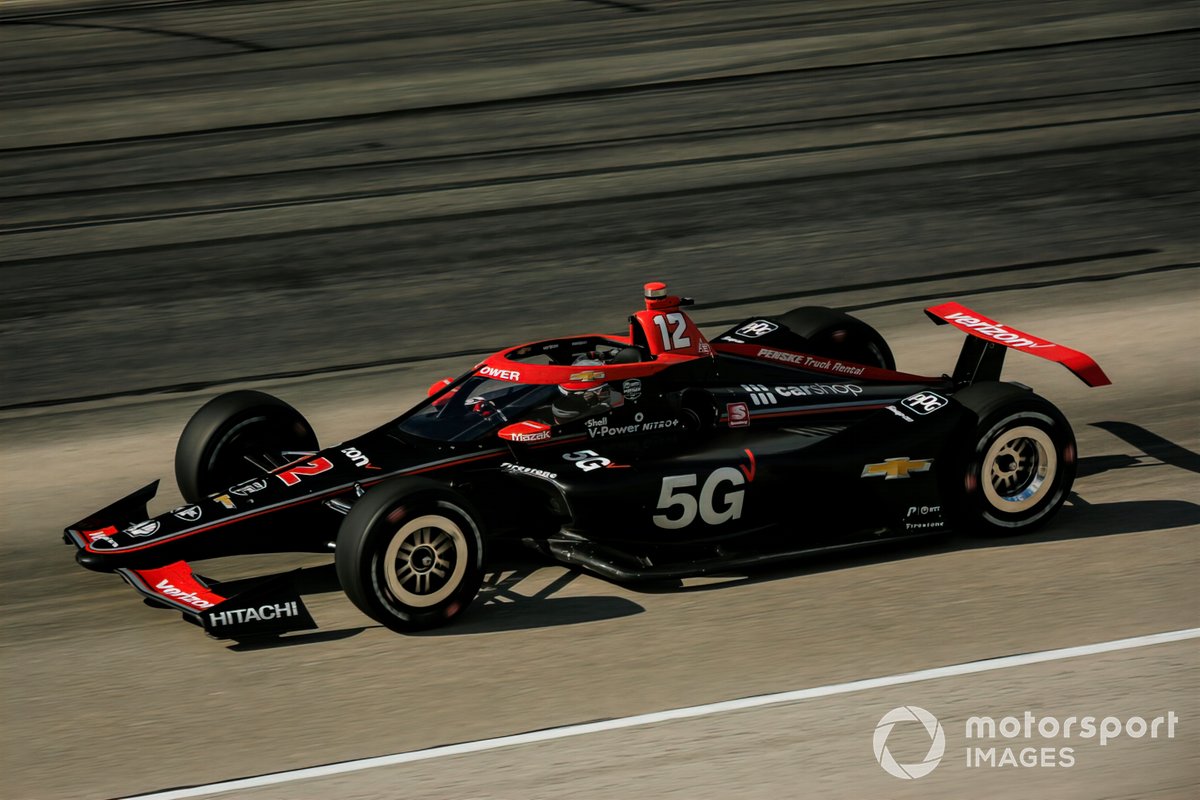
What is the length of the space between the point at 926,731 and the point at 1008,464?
265 cm

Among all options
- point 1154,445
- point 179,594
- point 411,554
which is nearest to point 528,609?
point 411,554

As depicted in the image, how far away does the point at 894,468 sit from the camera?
8977 mm

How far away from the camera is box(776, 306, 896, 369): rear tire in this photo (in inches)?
436

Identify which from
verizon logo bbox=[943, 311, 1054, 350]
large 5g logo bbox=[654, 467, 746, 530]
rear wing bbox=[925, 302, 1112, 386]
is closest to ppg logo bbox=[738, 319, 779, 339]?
rear wing bbox=[925, 302, 1112, 386]

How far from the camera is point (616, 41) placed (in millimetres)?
25969

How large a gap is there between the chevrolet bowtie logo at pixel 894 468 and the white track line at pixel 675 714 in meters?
1.58

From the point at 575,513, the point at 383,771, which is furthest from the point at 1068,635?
the point at 383,771

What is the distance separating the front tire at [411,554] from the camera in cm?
786

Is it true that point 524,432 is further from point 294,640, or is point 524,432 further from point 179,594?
point 179,594

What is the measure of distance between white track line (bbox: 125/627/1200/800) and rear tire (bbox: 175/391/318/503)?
3.09 m

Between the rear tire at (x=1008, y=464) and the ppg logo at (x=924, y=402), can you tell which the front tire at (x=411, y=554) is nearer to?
the ppg logo at (x=924, y=402)

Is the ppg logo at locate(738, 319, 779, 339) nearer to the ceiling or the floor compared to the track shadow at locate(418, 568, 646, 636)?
nearer to the ceiling

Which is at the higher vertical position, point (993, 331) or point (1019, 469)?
point (993, 331)

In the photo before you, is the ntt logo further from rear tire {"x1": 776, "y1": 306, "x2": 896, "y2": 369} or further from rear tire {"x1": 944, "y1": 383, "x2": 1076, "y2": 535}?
rear tire {"x1": 776, "y1": 306, "x2": 896, "y2": 369}
